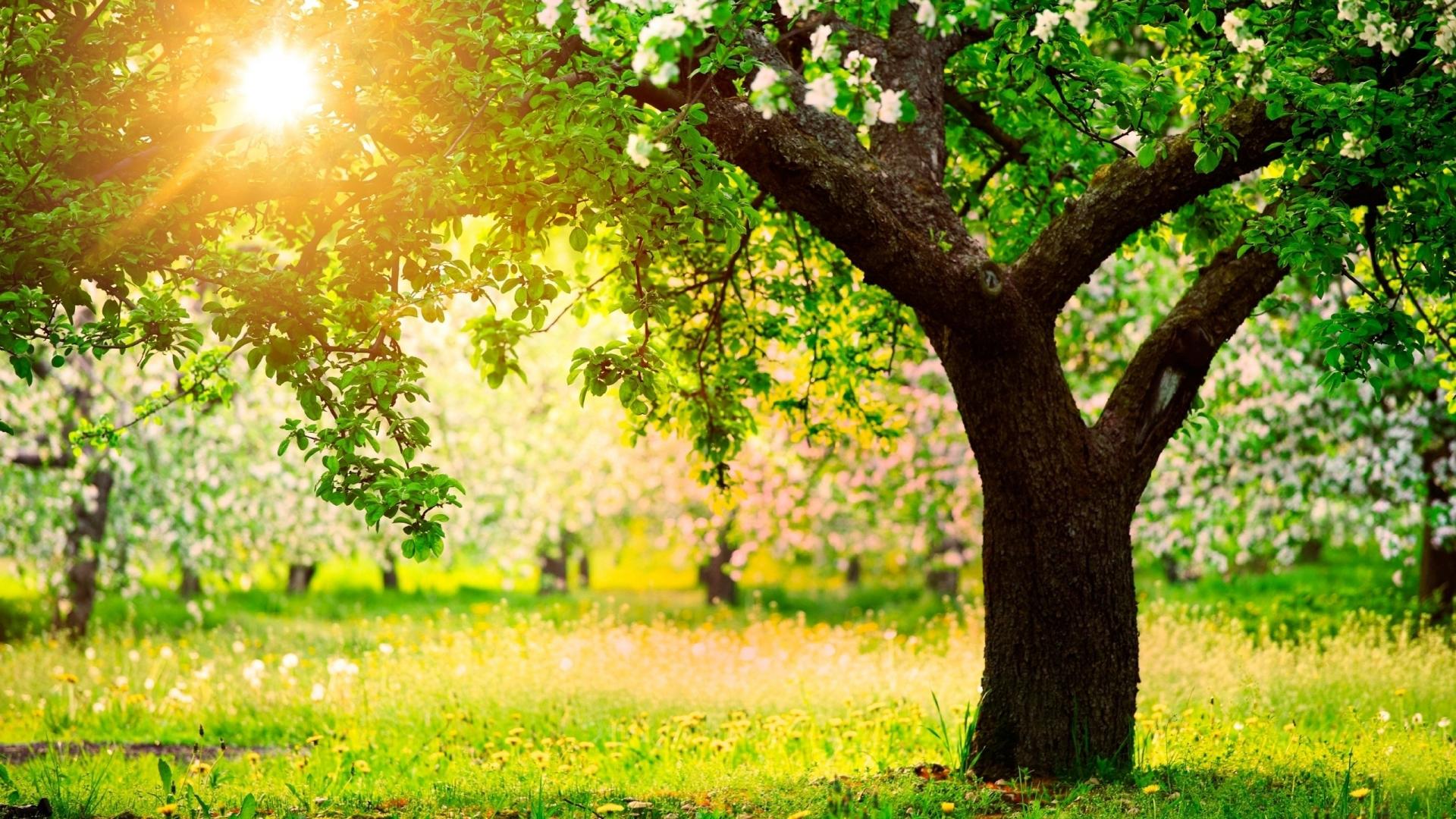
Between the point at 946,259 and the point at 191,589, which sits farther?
the point at 191,589

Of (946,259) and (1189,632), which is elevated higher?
(946,259)

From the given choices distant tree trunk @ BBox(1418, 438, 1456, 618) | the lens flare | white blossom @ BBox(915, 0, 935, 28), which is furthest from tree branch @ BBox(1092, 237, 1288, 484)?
distant tree trunk @ BBox(1418, 438, 1456, 618)

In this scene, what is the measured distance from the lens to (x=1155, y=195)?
6062mm

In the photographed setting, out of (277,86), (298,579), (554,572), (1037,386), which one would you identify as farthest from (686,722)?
(554,572)

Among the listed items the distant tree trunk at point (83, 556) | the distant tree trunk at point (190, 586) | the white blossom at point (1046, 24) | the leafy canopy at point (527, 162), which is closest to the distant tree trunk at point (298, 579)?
the distant tree trunk at point (190, 586)

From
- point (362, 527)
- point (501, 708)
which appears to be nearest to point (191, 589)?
point (362, 527)

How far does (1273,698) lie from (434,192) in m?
8.22

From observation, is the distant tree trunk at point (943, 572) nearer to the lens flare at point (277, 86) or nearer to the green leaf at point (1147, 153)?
the green leaf at point (1147, 153)

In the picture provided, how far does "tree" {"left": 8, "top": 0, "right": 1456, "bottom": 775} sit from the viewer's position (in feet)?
15.8

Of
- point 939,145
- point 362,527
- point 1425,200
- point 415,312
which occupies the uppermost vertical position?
point 939,145

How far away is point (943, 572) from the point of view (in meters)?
21.7

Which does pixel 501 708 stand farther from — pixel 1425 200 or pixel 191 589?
pixel 191 589

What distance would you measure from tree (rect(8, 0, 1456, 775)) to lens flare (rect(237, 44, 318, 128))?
2 centimetres

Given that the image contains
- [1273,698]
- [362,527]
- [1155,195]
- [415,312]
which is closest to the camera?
[415,312]
